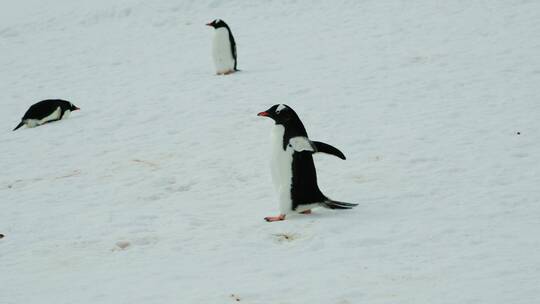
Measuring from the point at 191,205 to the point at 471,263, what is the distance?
9.47 ft

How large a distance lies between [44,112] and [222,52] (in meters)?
3.45

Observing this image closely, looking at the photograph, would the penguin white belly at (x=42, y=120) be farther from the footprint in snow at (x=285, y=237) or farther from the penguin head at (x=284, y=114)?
the footprint in snow at (x=285, y=237)

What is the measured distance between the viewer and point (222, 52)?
12.6 metres

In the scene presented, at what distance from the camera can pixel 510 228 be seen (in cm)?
521

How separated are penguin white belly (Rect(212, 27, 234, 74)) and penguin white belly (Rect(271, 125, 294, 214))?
6.84m

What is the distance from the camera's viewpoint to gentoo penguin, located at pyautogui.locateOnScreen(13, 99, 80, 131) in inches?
422

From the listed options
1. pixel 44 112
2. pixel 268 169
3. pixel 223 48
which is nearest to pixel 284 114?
pixel 268 169

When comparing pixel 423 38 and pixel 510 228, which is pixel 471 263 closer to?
pixel 510 228

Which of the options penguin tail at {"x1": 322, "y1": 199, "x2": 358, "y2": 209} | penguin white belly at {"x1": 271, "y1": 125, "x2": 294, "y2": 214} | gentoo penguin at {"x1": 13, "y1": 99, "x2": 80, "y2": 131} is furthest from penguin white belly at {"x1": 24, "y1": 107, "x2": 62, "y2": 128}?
penguin tail at {"x1": 322, "y1": 199, "x2": 358, "y2": 209}

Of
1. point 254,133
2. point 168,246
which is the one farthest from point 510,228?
point 254,133

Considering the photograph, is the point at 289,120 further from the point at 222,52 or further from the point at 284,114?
the point at 222,52

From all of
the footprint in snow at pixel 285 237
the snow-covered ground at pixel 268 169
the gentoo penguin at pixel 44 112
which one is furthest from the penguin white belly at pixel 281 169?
the gentoo penguin at pixel 44 112

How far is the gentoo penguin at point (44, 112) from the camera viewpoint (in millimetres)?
10711

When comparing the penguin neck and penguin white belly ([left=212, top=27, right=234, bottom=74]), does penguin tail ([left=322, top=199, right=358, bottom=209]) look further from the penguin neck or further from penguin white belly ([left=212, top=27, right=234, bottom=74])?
penguin white belly ([left=212, top=27, right=234, bottom=74])
